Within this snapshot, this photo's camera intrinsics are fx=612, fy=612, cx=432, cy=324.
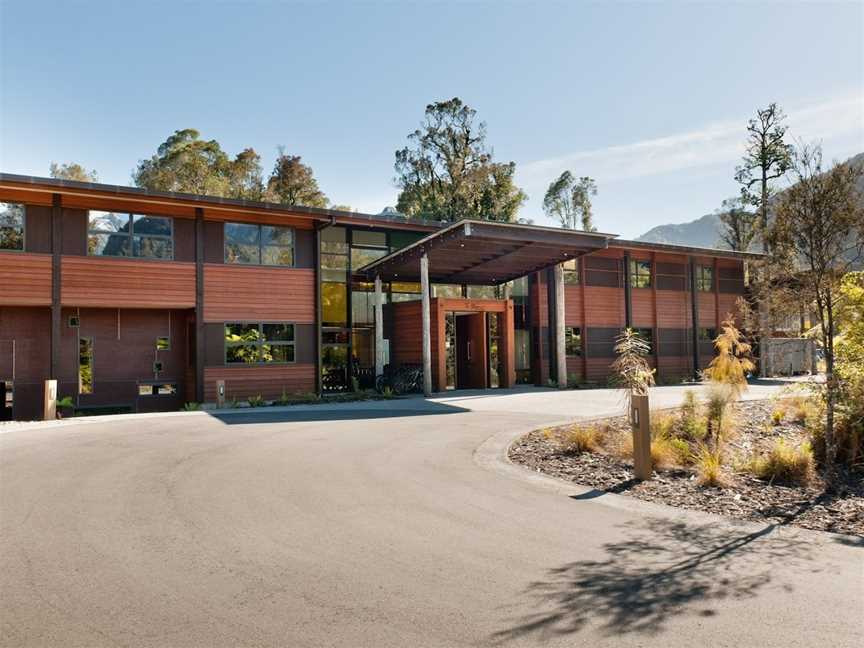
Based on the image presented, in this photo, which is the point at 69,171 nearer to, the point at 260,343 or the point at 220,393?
the point at 260,343

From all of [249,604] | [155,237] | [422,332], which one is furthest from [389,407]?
[249,604]

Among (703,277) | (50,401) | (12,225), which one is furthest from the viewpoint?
(703,277)

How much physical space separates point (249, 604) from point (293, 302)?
1674cm

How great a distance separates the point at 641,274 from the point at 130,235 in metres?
21.7

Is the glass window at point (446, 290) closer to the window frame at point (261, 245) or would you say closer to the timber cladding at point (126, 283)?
the window frame at point (261, 245)

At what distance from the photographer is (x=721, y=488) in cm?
763

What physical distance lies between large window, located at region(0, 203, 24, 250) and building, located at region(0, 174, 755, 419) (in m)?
0.04

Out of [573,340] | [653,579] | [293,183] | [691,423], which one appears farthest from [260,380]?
[293,183]

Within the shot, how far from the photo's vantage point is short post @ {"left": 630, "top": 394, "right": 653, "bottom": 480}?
8.08 metres

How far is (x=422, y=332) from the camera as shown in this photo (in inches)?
834

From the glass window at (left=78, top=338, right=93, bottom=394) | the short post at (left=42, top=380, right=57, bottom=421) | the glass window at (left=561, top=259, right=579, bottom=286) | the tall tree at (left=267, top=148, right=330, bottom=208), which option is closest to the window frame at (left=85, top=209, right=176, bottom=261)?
the glass window at (left=78, top=338, right=93, bottom=394)

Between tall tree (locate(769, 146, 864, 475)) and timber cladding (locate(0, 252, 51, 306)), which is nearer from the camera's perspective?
tall tree (locate(769, 146, 864, 475))

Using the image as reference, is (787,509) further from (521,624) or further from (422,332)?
(422,332)

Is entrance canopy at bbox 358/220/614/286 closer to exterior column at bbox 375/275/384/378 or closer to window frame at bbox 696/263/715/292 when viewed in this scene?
exterior column at bbox 375/275/384/378
